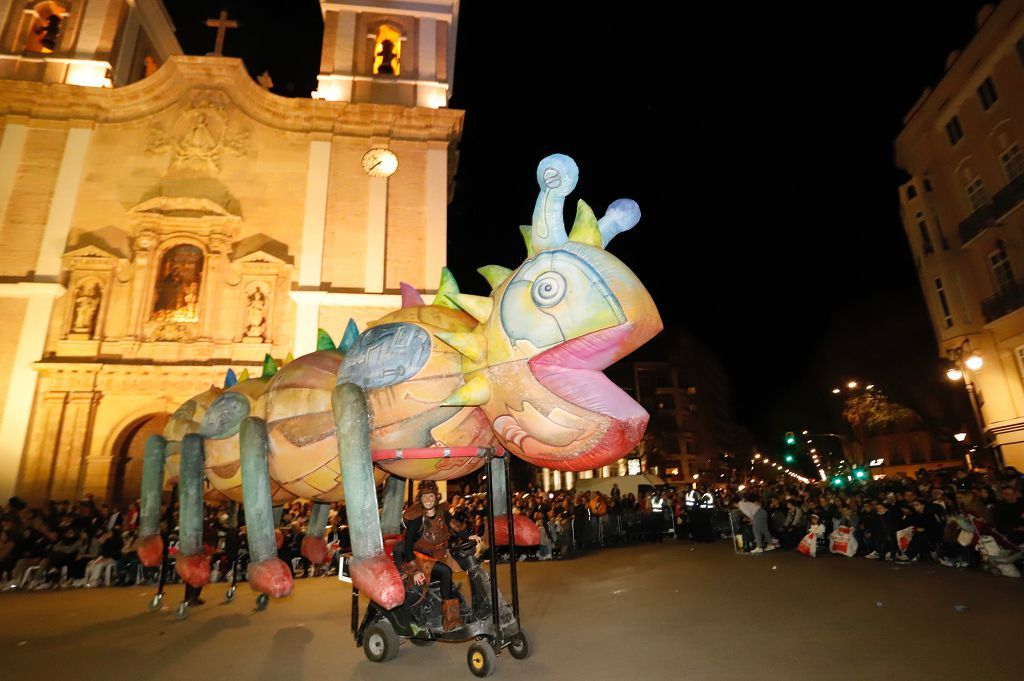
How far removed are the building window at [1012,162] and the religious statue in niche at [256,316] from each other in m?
22.4

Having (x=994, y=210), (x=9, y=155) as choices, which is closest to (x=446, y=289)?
(x=9, y=155)

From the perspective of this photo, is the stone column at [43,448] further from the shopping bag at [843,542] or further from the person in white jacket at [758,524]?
the shopping bag at [843,542]

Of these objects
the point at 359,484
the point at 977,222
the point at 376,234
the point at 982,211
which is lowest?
the point at 359,484

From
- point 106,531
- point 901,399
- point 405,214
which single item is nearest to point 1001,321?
point 901,399

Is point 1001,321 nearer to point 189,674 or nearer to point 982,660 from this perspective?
point 982,660

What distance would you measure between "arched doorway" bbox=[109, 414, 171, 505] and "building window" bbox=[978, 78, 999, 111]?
87.0ft

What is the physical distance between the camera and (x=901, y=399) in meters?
22.7

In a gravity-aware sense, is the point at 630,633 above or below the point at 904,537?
below

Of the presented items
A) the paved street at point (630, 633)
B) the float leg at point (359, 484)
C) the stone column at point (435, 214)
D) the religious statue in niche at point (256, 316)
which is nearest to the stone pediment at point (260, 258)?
the religious statue in niche at point (256, 316)

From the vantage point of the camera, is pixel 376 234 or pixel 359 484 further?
pixel 376 234

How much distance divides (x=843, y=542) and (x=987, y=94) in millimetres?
16585

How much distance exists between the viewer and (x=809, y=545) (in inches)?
469

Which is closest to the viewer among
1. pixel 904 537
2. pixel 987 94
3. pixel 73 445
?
pixel 904 537

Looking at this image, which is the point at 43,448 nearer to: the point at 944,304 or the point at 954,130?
the point at 944,304
